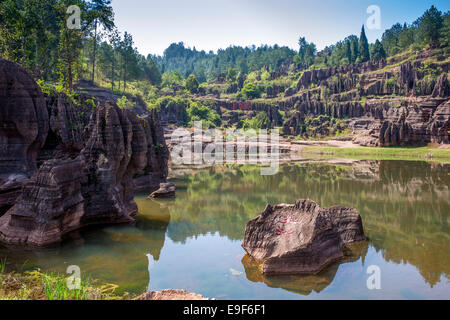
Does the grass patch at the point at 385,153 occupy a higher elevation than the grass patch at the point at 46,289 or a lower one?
higher

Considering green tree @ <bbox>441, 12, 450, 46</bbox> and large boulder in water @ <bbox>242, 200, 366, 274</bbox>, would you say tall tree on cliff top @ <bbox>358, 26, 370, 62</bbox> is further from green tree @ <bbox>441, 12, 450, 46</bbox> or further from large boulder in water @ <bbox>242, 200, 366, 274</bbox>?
large boulder in water @ <bbox>242, 200, 366, 274</bbox>

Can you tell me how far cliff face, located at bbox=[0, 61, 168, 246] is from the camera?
15859 mm

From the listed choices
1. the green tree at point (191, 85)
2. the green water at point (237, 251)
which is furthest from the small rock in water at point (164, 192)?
the green tree at point (191, 85)

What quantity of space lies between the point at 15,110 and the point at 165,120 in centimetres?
7563

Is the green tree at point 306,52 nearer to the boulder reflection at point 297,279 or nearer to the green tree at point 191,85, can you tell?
the green tree at point 191,85

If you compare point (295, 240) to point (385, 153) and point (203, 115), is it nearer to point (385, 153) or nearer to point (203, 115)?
point (385, 153)

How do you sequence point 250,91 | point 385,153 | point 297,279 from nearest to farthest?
point 297,279
point 385,153
point 250,91

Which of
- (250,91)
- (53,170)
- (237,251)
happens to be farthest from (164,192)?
(250,91)

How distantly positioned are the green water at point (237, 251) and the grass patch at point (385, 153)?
3514 cm

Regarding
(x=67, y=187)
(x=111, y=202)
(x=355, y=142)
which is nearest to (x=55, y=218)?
(x=67, y=187)

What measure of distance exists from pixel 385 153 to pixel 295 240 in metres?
63.1

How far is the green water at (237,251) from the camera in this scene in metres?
12.5

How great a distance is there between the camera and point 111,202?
2008 cm

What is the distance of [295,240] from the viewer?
1392 centimetres
